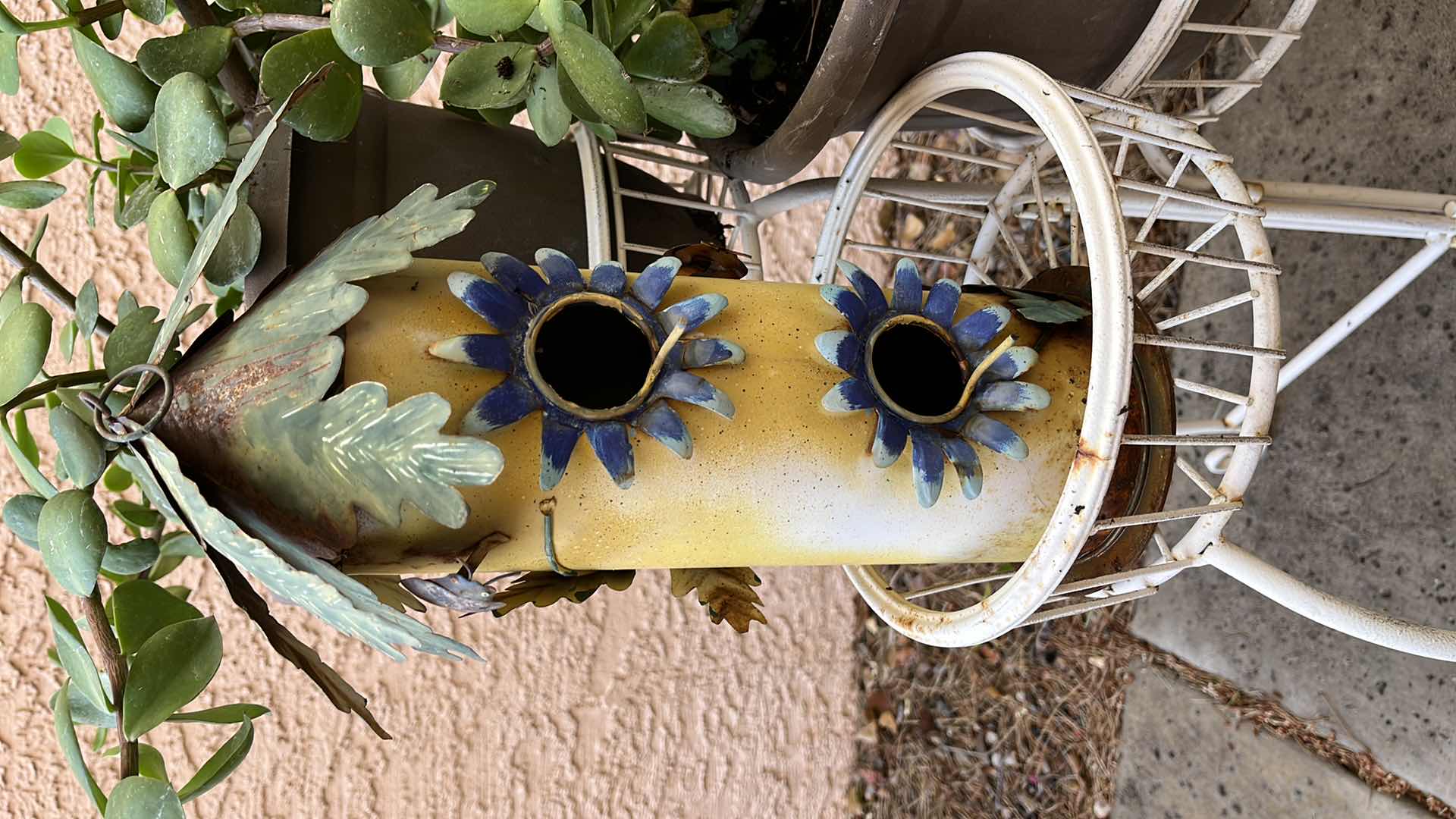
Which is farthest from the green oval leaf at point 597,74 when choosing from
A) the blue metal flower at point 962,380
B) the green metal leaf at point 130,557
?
the green metal leaf at point 130,557

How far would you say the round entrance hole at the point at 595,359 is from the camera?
0.48 m

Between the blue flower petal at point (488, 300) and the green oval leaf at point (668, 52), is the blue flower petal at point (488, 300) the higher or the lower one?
the lower one

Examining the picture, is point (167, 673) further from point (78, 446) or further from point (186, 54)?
point (186, 54)

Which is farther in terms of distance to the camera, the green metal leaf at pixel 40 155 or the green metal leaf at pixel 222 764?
the green metal leaf at pixel 40 155

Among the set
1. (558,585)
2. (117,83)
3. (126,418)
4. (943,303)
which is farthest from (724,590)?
(117,83)

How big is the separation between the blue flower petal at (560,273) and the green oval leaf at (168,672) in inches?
8.7

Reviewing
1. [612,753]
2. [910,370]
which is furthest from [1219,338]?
[612,753]

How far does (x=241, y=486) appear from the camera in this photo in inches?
16.1

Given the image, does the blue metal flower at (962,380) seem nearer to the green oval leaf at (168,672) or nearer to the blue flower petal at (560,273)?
the blue flower petal at (560,273)

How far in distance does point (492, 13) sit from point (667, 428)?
Result: 0.64ft

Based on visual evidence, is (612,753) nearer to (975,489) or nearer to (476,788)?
(476,788)

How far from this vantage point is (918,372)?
1.77 ft

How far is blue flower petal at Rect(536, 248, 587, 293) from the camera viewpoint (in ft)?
1.48

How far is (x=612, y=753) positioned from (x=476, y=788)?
17cm
